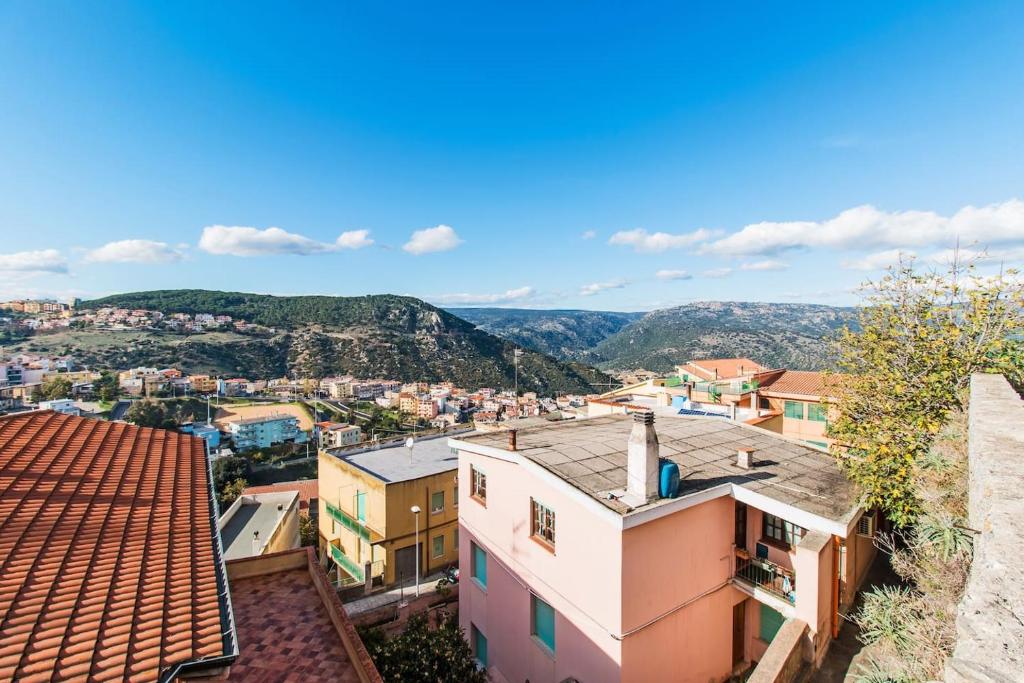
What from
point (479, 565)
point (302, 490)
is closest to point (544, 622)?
point (479, 565)

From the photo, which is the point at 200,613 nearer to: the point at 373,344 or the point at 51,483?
the point at 51,483

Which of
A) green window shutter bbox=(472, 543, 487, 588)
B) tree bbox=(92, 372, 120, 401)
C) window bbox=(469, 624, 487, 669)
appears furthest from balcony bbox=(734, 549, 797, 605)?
tree bbox=(92, 372, 120, 401)

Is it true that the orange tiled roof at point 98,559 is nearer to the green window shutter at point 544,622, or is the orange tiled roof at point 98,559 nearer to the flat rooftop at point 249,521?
the green window shutter at point 544,622

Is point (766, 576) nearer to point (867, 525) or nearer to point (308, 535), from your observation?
point (867, 525)

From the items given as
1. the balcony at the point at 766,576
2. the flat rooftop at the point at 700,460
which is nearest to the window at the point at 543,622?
the flat rooftop at the point at 700,460

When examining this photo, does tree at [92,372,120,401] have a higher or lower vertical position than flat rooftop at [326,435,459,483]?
lower

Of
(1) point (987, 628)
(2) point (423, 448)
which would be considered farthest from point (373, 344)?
(1) point (987, 628)

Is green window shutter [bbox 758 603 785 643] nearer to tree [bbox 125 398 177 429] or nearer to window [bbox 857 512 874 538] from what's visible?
window [bbox 857 512 874 538]

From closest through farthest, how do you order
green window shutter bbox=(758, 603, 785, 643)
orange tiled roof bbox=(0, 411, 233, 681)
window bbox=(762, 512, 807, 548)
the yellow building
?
orange tiled roof bbox=(0, 411, 233, 681) → window bbox=(762, 512, 807, 548) → green window shutter bbox=(758, 603, 785, 643) → the yellow building

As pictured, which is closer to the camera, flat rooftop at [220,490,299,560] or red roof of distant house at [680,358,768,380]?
flat rooftop at [220,490,299,560]
